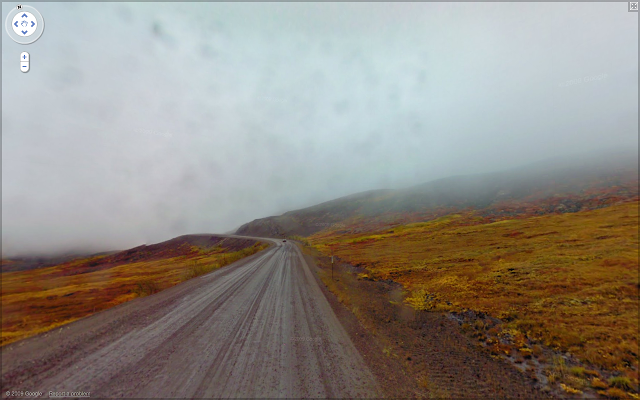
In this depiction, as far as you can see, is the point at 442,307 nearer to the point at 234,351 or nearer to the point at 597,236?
the point at 234,351

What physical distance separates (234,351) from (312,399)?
2924 mm

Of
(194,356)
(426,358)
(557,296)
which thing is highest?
(194,356)

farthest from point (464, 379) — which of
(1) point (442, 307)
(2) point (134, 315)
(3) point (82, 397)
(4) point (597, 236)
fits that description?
(4) point (597, 236)

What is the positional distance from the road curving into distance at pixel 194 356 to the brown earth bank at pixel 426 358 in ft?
2.39

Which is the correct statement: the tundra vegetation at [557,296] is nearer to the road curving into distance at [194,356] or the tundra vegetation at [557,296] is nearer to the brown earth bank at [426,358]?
the brown earth bank at [426,358]

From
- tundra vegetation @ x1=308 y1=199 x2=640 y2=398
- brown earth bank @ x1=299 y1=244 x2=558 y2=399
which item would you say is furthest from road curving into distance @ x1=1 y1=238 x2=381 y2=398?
tundra vegetation @ x1=308 y1=199 x2=640 y2=398

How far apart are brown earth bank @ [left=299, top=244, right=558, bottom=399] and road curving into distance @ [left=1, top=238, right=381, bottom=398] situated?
2.39ft

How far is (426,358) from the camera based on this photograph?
21.8 feet

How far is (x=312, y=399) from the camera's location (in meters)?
4.36

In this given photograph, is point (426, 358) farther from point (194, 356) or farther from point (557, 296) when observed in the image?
point (557, 296)

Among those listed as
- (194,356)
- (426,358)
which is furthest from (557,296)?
(194,356)

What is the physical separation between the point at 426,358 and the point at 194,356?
712 centimetres

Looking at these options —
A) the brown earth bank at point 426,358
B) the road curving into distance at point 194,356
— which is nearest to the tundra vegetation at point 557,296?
the brown earth bank at point 426,358

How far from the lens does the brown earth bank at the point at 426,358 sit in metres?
5.18
